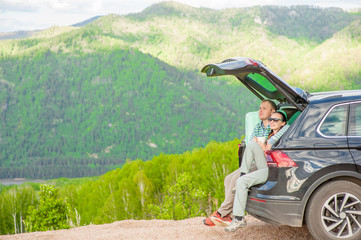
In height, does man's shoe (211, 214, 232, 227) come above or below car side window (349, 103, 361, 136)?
below

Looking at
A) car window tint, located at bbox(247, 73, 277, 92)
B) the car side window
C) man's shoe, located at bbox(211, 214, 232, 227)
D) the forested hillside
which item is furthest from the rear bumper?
the forested hillside

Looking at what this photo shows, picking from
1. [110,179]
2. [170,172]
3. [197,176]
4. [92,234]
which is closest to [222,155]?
[197,176]

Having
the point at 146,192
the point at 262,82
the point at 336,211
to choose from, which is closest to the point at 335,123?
the point at 336,211

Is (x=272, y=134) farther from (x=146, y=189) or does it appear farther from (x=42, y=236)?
(x=146, y=189)

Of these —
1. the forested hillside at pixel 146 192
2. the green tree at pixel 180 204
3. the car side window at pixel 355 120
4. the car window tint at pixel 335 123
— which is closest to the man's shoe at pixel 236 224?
the car window tint at pixel 335 123

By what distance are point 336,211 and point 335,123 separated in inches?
45.1

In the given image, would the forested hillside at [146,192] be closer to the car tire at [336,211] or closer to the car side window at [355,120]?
the car tire at [336,211]

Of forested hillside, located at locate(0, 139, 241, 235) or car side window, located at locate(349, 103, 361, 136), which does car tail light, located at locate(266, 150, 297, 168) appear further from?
forested hillside, located at locate(0, 139, 241, 235)

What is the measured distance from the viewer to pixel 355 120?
18.3ft

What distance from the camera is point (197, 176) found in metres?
Answer: 54.4

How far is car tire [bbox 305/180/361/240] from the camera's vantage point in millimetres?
5438

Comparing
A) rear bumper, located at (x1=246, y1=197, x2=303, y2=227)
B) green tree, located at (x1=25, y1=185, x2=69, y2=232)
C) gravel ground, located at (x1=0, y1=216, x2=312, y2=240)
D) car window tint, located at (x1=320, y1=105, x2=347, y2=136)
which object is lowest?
green tree, located at (x1=25, y1=185, x2=69, y2=232)

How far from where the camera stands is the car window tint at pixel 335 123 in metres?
5.58

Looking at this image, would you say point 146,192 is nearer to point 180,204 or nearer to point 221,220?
point 180,204
